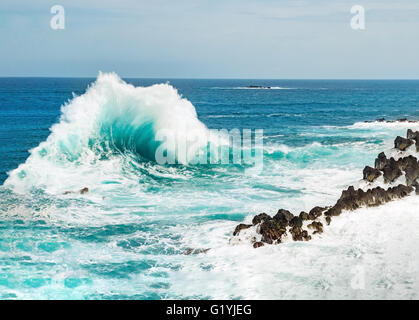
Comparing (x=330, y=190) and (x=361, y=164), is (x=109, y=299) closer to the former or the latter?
(x=330, y=190)

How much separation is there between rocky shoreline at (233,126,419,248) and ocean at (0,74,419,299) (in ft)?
1.19

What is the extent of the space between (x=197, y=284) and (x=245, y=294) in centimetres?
106

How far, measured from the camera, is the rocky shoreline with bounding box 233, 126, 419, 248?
1183 centimetres

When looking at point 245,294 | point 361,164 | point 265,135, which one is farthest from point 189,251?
point 265,135

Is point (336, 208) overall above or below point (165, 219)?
above

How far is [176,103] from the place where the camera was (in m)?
24.2

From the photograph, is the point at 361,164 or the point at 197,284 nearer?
the point at 197,284

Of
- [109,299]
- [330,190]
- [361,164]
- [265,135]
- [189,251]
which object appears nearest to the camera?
[109,299]

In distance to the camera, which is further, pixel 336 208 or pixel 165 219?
pixel 165 219

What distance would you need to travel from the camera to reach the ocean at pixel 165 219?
9570 mm

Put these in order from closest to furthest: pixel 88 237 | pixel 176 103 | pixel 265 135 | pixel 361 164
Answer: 1. pixel 88 237
2. pixel 361 164
3. pixel 176 103
4. pixel 265 135

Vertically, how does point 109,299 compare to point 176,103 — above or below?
below

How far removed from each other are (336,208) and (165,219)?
193 inches

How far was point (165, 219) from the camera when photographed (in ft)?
45.8
